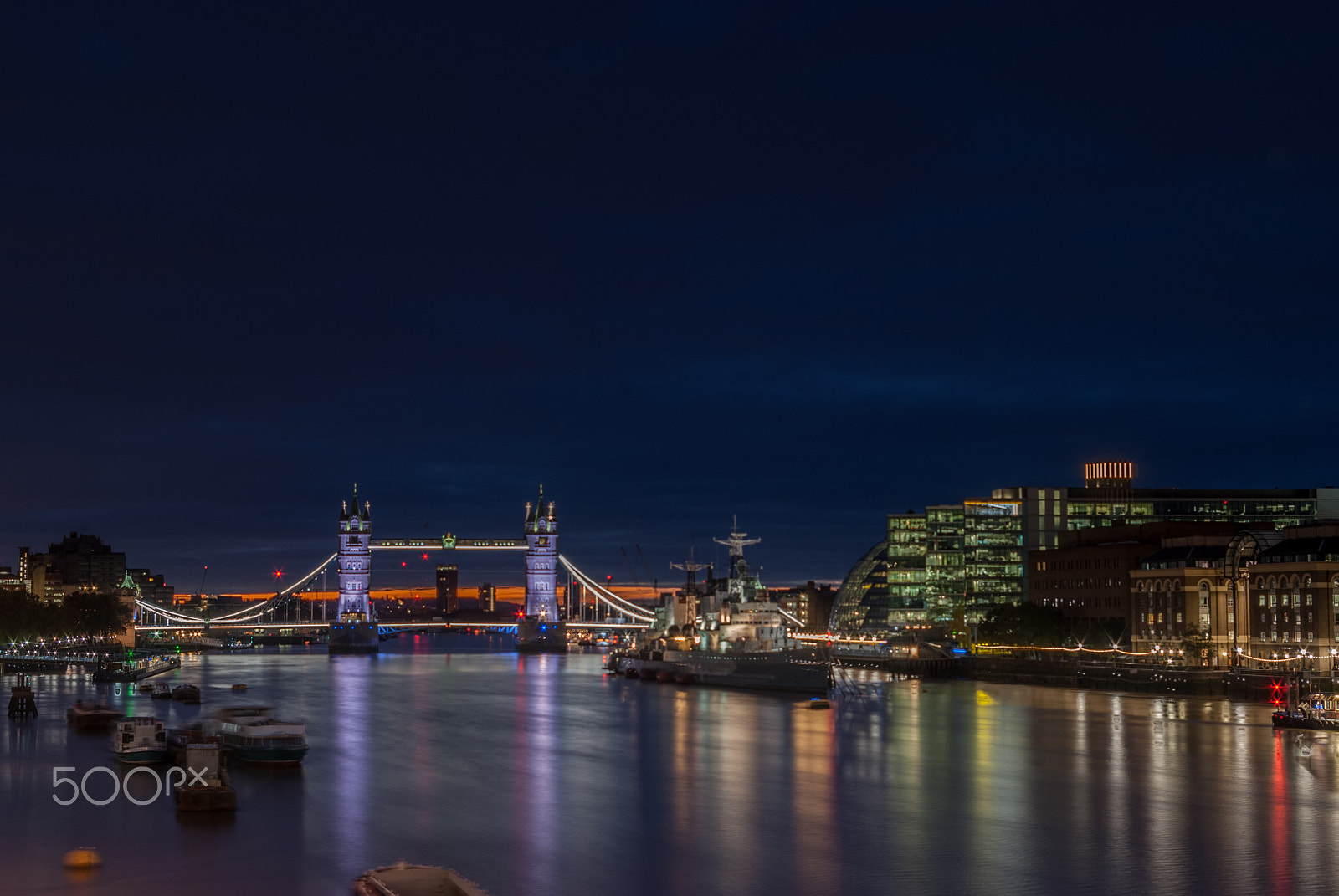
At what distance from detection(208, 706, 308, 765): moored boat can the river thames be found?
118 centimetres

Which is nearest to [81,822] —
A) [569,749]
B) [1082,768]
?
[569,749]

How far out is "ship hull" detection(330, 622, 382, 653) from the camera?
191750 millimetres

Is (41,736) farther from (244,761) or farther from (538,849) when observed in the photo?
(538,849)

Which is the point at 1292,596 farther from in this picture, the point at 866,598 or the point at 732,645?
the point at 866,598

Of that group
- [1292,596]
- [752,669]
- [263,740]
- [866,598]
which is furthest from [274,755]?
[866,598]

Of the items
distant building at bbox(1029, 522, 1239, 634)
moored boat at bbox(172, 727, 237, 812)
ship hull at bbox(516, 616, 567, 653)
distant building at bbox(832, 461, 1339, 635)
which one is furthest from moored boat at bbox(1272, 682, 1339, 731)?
ship hull at bbox(516, 616, 567, 653)

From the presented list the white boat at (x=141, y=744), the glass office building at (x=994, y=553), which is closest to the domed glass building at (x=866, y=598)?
the glass office building at (x=994, y=553)

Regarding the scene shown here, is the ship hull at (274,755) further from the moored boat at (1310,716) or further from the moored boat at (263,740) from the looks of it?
the moored boat at (1310,716)

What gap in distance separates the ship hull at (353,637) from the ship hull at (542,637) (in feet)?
65.0

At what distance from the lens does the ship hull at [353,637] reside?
191750mm

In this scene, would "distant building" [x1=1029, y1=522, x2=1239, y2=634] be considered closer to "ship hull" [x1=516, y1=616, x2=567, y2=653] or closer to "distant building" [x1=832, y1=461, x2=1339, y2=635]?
"distant building" [x1=832, y1=461, x2=1339, y2=635]

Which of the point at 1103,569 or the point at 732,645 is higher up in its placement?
the point at 1103,569

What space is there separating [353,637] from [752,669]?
112 metres

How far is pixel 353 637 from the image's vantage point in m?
194
